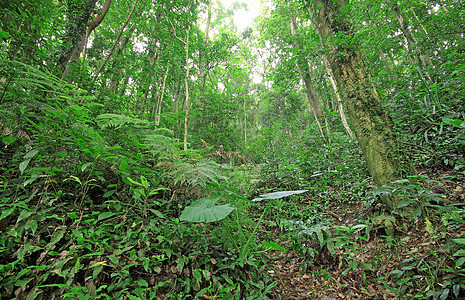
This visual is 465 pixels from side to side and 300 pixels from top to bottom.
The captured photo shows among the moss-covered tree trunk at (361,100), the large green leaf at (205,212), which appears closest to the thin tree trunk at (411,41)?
the moss-covered tree trunk at (361,100)

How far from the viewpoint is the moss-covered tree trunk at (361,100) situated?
2.73m

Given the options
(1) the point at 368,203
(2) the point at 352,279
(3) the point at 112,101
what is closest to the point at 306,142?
(1) the point at 368,203

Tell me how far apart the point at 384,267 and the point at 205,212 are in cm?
205

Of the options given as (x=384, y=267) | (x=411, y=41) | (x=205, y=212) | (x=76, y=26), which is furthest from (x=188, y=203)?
(x=411, y=41)

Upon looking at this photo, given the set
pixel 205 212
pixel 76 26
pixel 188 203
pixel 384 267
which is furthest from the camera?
pixel 76 26

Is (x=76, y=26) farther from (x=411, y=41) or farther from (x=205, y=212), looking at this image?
(x=411, y=41)

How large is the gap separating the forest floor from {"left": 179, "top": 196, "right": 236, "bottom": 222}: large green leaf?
113 cm

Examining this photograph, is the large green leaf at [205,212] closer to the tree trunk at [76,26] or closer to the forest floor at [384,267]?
the forest floor at [384,267]

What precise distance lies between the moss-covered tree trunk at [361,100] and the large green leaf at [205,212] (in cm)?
235

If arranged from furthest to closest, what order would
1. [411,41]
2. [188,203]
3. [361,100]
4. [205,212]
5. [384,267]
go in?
[411,41]
[361,100]
[188,203]
[384,267]
[205,212]

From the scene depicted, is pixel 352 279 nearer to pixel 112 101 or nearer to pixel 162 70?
pixel 112 101

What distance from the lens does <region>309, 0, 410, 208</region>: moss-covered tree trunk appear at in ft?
8.96

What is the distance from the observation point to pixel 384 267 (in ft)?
6.63

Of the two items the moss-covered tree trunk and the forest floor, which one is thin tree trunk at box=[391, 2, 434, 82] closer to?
the moss-covered tree trunk
